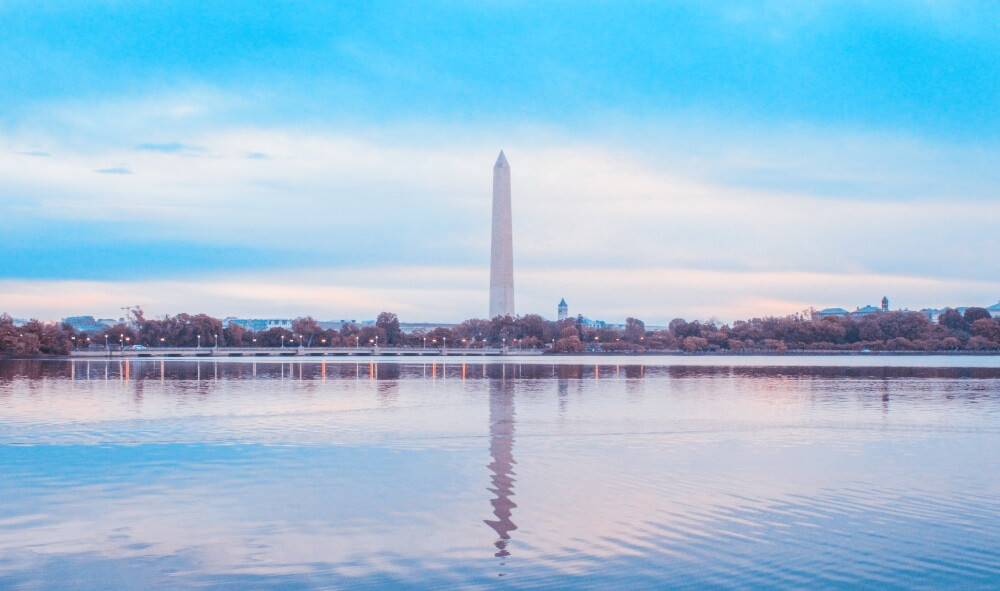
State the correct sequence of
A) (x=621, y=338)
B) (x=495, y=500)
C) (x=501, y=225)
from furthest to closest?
(x=621, y=338) → (x=501, y=225) → (x=495, y=500)

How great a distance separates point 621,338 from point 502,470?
137m

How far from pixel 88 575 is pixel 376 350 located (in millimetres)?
103319

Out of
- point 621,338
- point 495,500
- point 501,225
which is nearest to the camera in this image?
point 495,500

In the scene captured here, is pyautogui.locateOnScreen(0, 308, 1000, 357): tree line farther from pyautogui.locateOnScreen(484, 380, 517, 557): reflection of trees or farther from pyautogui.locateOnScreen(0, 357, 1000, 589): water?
pyautogui.locateOnScreen(0, 357, 1000, 589): water

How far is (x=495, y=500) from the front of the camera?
478 inches

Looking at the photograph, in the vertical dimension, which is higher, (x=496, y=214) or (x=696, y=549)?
(x=496, y=214)

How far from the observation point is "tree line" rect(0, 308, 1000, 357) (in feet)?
415

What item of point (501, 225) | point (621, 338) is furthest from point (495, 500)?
point (621, 338)

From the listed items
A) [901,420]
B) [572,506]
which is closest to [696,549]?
[572,506]

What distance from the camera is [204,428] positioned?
66.2 feet

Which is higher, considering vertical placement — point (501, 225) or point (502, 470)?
point (501, 225)

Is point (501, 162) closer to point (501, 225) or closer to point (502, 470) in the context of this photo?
point (501, 225)

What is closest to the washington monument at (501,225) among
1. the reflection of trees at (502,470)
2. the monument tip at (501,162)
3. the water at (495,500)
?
the monument tip at (501,162)

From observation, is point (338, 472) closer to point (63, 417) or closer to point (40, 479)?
point (40, 479)
